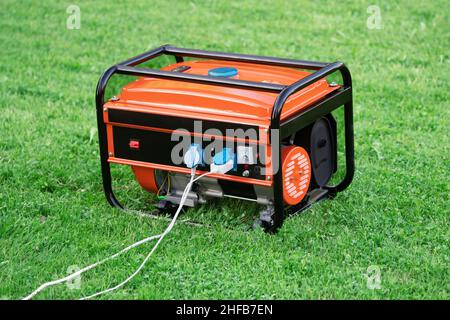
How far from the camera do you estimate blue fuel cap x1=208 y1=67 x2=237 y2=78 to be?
431cm

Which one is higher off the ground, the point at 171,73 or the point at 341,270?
the point at 171,73

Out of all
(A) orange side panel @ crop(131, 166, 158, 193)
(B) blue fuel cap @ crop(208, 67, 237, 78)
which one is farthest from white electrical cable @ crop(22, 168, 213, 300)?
(B) blue fuel cap @ crop(208, 67, 237, 78)

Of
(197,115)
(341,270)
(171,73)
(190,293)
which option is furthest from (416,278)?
(171,73)

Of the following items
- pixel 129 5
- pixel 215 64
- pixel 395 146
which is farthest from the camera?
pixel 129 5

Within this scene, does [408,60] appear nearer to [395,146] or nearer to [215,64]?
[395,146]

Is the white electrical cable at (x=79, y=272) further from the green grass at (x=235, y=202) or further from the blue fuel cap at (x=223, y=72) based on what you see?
the blue fuel cap at (x=223, y=72)

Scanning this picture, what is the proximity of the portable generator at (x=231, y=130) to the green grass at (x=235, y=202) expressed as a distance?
0.62 ft

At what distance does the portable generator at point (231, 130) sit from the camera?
13.0 ft

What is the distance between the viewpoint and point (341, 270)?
3.85 meters

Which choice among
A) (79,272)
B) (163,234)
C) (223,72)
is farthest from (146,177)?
(79,272)

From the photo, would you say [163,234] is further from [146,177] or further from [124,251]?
[146,177]

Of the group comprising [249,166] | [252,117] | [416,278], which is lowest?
[416,278]

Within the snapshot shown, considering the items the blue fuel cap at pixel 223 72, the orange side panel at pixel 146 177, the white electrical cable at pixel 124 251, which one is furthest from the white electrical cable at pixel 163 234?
the blue fuel cap at pixel 223 72

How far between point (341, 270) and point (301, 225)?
1.58 feet
